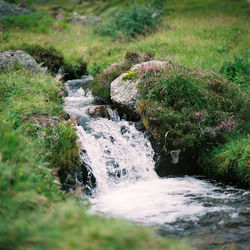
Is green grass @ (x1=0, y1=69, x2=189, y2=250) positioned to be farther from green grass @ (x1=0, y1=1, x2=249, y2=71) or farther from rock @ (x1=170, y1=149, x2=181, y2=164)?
green grass @ (x1=0, y1=1, x2=249, y2=71)

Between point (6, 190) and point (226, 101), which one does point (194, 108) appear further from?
point (6, 190)

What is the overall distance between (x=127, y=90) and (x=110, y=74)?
1.94m

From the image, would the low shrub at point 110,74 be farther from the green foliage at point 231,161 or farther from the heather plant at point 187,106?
the green foliage at point 231,161

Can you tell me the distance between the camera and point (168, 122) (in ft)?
25.7

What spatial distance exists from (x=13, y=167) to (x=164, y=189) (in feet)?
13.6

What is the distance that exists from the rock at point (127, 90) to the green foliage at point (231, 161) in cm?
274

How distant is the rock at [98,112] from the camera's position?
8.66 m

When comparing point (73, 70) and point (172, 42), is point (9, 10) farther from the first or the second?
point (172, 42)

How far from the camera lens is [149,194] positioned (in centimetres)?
664

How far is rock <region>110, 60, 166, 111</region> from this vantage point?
28.9 feet

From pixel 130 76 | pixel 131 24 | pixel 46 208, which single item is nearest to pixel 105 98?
pixel 130 76

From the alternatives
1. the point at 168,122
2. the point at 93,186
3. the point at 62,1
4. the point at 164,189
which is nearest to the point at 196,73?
the point at 168,122

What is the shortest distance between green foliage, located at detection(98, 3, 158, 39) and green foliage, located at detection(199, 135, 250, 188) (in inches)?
489

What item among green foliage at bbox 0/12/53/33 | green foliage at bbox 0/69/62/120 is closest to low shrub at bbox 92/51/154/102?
green foliage at bbox 0/69/62/120
